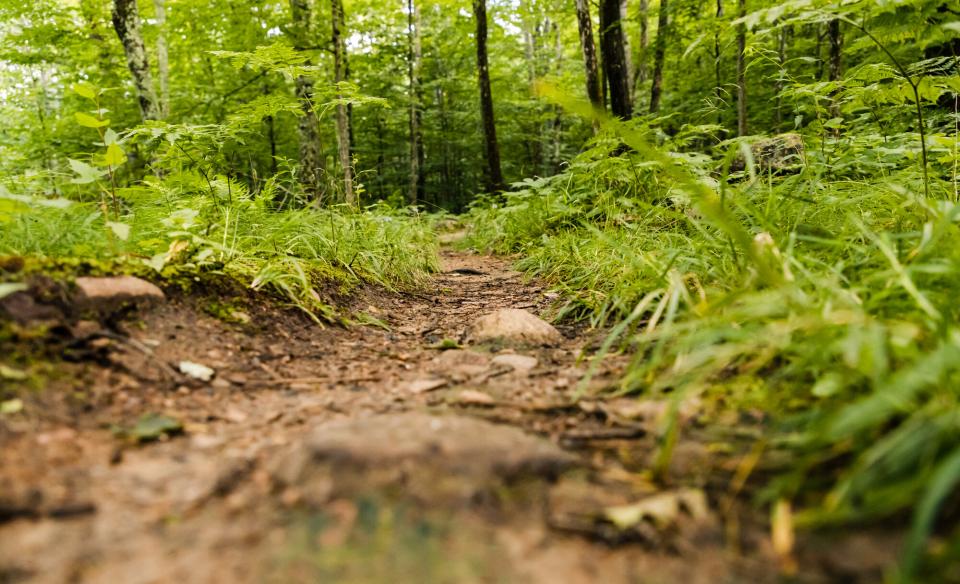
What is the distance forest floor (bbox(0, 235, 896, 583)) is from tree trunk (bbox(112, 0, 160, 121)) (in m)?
5.77

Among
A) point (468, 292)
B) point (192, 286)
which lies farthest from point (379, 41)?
point (192, 286)

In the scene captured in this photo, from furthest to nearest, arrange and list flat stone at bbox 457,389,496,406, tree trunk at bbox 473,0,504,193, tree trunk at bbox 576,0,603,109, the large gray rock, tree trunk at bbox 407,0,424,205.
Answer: tree trunk at bbox 407,0,424,205 → tree trunk at bbox 473,0,504,193 → tree trunk at bbox 576,0,603,109 → flat stone at bbox 457,389,496,406 → the large gray rock

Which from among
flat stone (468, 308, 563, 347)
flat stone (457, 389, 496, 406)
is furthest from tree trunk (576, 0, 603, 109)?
flat stone (457, 389, 496, 406)

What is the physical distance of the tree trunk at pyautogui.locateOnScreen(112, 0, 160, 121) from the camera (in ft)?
19.4

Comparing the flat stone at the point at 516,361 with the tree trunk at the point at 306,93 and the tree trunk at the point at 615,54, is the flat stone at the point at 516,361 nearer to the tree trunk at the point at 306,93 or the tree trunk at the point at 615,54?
the tree trunk at the point at 306,93

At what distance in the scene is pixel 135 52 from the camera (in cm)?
598

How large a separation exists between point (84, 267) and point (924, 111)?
7.68 metres

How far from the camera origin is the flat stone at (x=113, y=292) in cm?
155

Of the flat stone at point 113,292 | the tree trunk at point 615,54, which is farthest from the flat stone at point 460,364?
the tree trunk at point 615,54

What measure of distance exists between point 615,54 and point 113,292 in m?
5.81

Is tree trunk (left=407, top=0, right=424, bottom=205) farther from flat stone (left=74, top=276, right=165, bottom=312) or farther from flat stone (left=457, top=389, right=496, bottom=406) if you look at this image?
flat stone (left=457, top=389, right=496, bottom=406)

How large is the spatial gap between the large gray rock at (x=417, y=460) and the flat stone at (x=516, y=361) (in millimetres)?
657

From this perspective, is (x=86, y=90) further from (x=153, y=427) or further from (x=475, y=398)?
(x=475, y=398)

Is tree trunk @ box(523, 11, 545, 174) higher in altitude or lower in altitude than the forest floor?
higher
